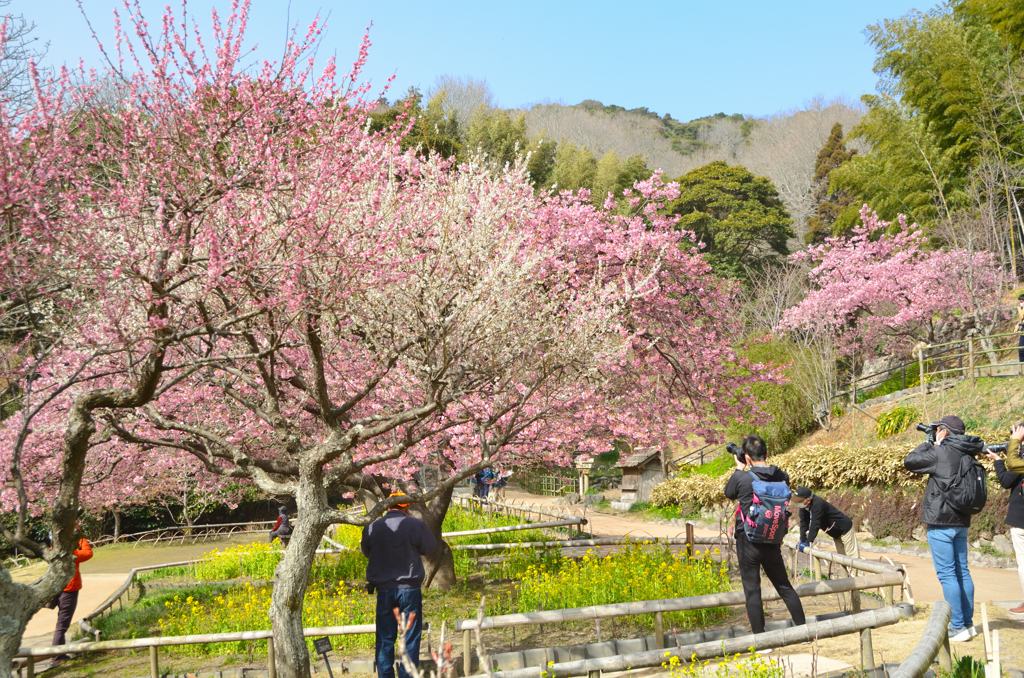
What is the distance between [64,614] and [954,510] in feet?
31.2

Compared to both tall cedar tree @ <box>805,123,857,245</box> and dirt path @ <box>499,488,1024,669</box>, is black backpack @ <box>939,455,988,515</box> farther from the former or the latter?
tall cedar tree @ <box>805,123,857,245</box>

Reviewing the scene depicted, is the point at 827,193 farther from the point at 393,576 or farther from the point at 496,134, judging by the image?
the point at 393,576

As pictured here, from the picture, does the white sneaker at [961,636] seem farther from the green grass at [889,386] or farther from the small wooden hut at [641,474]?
the green grass at [889,386]

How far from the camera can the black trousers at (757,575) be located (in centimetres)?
538

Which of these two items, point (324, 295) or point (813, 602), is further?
point (813, 602)

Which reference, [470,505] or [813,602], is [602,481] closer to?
[470,505]

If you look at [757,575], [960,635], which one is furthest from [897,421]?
[757,575]

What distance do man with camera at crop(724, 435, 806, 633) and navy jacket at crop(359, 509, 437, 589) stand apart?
8.25ft

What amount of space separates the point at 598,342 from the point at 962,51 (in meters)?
19.5

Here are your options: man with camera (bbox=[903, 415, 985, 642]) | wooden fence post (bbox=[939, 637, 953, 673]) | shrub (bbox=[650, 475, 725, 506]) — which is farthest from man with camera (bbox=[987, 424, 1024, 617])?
shrub (bbox=[650, 475, 725, 506])

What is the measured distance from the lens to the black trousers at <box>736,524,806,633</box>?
538 centimetres

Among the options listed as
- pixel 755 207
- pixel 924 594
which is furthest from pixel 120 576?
pixel 755 207

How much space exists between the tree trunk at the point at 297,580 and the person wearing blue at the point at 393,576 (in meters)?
0.47

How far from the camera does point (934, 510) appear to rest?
17.8ft
